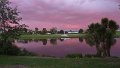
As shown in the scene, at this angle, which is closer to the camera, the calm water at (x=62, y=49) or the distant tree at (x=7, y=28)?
the distant tree at (x=7, y=28)

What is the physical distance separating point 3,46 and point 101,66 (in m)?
16.4

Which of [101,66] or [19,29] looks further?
[19,29]

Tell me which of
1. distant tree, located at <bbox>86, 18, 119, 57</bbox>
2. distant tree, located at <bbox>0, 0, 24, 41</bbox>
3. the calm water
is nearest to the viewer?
distant tree, located at <bbox>0, 0, 24, 41</bbox>

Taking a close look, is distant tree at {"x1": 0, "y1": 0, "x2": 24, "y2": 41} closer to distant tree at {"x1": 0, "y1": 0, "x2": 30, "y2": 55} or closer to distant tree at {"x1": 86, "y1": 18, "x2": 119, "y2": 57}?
distant tree at {"x1": 0, "y1": 0, "x2": 30, "y2": 55}

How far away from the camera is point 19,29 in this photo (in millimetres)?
34594

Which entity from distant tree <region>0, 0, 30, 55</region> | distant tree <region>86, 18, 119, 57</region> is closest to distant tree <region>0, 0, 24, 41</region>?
distant tree <region>0, 0, 30, 55</region>

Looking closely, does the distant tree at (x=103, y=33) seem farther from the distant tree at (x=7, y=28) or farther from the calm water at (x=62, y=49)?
the distant tree at (x=7, y=28)

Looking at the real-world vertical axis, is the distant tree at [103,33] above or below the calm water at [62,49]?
above

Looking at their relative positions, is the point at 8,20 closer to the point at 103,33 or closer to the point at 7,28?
the point at 7,28

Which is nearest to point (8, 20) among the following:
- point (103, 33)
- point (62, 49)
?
point (103, 33)

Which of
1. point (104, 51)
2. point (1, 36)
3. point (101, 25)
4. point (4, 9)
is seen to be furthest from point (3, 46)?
point (101, 25)

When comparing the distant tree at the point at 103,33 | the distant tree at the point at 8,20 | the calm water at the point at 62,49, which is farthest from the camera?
the calm water at the point at 62,49

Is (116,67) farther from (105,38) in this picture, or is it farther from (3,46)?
(105,38)

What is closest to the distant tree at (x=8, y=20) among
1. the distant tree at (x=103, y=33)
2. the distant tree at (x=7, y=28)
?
the distant tree at (x=7, y=28)
